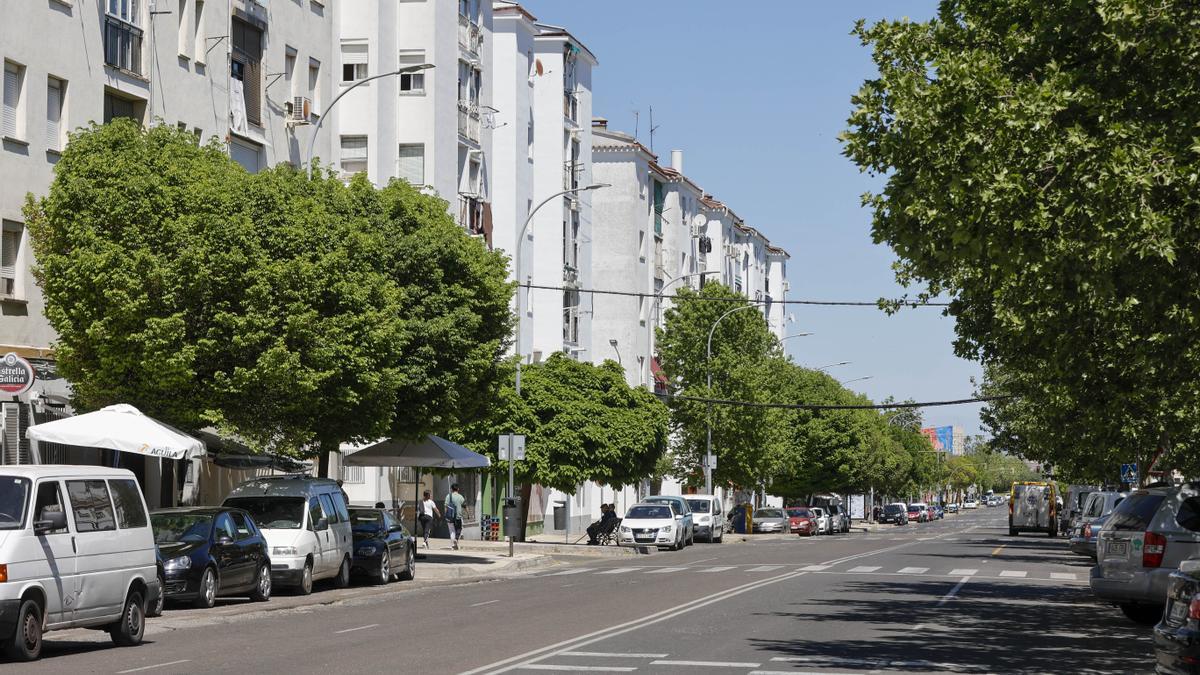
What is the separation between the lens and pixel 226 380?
28766 mm

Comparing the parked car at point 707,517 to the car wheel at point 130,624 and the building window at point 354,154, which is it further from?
the car wheel at point 130,624

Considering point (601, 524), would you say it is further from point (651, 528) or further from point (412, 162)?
point (412, 162)

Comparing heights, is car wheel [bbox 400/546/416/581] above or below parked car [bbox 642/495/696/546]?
below

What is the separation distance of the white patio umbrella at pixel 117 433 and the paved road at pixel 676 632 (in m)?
3.51

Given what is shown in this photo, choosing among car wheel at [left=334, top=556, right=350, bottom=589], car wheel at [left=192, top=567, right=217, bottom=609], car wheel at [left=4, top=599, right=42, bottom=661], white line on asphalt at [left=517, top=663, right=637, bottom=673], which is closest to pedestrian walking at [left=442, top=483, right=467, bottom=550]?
car wheel at [left=334, top=556, right=350, bottom=589]

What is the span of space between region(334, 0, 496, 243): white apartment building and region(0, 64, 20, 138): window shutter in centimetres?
1746

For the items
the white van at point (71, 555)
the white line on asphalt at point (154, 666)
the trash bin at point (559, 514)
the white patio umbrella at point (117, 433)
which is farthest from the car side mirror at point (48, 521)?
the trash bin at point (559, 514)

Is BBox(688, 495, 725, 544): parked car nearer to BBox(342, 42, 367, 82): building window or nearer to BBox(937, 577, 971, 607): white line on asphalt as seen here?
BBox(342, 42, 367, 82): building window

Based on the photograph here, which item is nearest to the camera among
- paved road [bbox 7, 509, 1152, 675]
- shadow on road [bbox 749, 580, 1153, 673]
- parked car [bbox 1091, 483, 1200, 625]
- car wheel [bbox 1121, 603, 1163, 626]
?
paved road [bbox 7, 509, 1152, 675]

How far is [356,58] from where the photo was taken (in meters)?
52.4

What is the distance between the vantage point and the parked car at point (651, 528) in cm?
5384

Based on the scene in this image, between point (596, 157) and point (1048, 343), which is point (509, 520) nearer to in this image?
point (1048, 343)

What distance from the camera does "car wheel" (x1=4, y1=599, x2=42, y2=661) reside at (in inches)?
621

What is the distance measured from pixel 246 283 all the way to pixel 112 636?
1162cm
